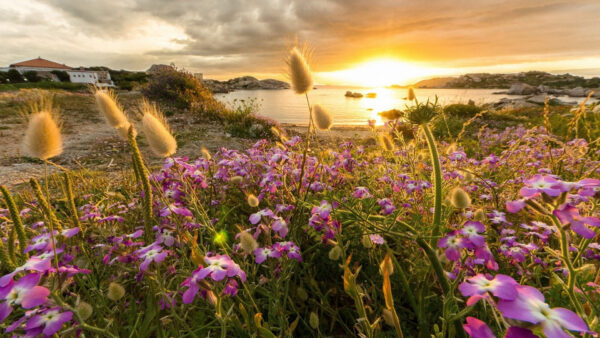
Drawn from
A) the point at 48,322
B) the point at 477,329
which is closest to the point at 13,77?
the point at 48,322

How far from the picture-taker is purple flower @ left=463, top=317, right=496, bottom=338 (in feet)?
2.29

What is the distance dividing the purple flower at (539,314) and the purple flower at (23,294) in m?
1.33

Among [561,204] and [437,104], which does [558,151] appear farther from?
[561,204]

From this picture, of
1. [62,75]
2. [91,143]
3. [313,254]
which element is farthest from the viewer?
[62,75]

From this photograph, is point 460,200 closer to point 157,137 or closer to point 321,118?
point 321,118

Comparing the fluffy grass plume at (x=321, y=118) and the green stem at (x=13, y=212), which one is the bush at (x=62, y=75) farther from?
the green stem at (x=13, y=212)

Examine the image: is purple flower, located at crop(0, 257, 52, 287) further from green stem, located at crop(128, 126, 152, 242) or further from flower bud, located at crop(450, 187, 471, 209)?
flower bud, located at crop(450, 187, 471, 209)

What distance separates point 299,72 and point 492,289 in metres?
1.76

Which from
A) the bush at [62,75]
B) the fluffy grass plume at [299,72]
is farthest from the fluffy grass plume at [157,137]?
the bush at [62,75]

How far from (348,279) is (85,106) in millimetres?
17325

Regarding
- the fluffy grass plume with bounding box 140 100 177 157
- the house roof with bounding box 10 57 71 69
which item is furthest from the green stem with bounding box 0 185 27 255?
the house roof with bounding box 10 57 71 69

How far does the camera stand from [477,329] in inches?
28.1

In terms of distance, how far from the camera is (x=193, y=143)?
7957mm

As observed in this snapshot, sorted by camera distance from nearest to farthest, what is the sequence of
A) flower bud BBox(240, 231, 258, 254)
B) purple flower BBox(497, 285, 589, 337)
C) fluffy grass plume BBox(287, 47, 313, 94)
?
1. purple flower BBox(497, 285, 589, 337)
2. flower bud BBox(240, 231, 258, 254)
3. fluffy grass plume BBox(287, 47, 313, 94)
